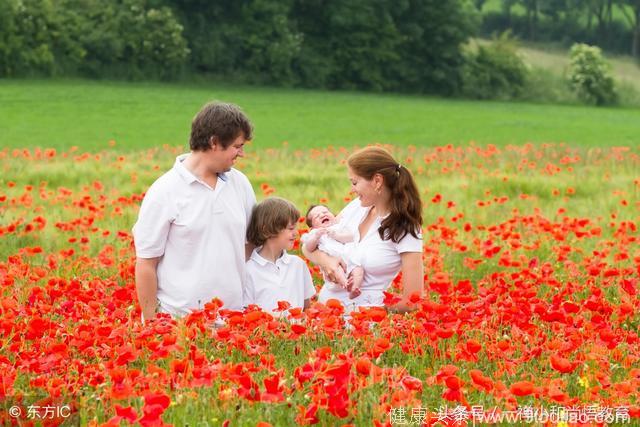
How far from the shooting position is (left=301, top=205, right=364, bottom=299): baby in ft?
21.1

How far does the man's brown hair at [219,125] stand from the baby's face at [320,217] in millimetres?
1103

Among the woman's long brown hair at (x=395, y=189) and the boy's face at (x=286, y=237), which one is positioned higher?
the woman's long brown hair at (x=395, y=189)

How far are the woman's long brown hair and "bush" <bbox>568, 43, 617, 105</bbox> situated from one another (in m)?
57.4

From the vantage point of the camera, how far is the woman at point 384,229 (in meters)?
6.28

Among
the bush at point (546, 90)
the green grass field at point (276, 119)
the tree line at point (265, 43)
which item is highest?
the tree line at point (265, 43)

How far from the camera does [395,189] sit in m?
6.32

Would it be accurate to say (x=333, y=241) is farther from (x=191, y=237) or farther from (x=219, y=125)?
(x=219, y=125)

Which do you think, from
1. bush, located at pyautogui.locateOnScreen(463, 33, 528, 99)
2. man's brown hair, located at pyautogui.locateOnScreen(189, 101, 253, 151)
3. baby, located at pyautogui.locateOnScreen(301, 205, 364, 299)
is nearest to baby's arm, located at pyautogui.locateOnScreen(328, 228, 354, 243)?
baby, located at pyautogui.locateOnScreen(301, 205, 364, 299)

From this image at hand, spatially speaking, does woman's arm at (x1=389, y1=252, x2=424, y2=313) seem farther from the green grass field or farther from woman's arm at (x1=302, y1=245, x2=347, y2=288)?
the green grass field

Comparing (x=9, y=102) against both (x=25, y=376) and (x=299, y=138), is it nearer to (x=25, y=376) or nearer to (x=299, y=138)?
(x=299, y=138)

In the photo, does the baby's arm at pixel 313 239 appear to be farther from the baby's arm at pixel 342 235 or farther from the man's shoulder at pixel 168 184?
the man's shoulder at pixel 168 184

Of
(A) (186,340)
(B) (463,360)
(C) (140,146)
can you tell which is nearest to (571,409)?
(B) (463,360)

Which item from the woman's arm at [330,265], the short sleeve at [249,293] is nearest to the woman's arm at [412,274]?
the woman's arm at [330,265]

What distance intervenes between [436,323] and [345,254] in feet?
5.25
